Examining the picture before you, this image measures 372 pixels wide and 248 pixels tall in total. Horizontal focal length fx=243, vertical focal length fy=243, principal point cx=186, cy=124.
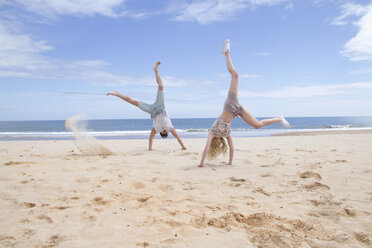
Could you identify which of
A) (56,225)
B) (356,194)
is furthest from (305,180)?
(56,225)

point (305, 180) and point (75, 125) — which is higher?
point (75, 125)

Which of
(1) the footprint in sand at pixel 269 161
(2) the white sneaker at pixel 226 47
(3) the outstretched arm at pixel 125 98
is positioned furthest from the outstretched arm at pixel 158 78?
(1) the footprint in sand at pixel 269 161

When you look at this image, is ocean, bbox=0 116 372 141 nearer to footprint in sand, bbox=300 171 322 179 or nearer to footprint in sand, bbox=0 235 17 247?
footprint in sand, bbox=0 235 17 247

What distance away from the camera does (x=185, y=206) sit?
3113mm

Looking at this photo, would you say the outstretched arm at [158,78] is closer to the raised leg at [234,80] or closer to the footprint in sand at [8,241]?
the raised leg at [234,80]

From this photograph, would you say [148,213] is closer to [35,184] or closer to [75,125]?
[35,184]

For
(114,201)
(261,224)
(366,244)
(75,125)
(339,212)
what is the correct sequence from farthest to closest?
(75,125) → (114,201) → (339,212) → (261,224) → (366,244)

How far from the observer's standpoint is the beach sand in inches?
92.1

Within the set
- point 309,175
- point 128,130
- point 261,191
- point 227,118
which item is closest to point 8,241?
point 261,191

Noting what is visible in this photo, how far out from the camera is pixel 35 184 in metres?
3.88

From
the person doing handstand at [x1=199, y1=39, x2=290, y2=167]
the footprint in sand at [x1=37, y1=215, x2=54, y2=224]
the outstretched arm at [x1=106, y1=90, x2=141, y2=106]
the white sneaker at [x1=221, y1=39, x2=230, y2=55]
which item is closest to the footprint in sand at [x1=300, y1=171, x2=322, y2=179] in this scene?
the person doing handstand at [x1=199, y1=39, x2=290, y2=167]

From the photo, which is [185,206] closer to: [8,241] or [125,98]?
[8,241]

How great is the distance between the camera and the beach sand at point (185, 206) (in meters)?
2.34

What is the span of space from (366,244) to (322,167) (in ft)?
10.2
